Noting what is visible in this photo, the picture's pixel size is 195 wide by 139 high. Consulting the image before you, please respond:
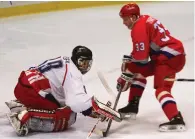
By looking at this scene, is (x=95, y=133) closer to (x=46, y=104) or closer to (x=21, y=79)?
(x=46, y=104)

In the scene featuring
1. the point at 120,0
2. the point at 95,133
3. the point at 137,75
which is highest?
the point at 120,0

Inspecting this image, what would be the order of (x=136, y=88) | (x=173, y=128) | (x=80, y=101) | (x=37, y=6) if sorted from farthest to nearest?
(x=37, y=6), (x=136, y=88), (x=173, y=128), (x=80, y=101)

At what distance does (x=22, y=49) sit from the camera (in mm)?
4766

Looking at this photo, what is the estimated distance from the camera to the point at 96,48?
4828mm

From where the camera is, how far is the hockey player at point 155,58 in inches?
101

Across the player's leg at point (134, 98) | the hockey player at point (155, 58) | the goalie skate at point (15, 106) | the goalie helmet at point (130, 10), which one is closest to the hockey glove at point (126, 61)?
the hockey player at point (155, 58)

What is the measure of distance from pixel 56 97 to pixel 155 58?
58cm

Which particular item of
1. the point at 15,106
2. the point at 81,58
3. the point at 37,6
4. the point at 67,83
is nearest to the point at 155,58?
the point at 81,58

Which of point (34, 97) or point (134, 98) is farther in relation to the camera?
point (134, 98)

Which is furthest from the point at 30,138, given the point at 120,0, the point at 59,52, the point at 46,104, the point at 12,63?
the point at 120,0

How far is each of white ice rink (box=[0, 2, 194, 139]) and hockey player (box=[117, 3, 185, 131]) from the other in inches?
5.9

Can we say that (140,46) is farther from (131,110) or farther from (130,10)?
(131,110)

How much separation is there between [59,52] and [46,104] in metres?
2.09

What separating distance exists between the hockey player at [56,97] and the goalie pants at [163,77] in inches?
10.7
